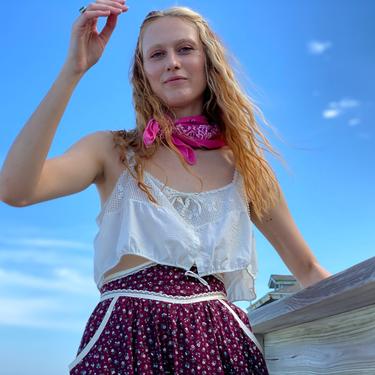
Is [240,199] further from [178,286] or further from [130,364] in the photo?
[130,364]

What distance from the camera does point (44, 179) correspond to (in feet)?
3.81

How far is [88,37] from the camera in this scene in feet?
3.93

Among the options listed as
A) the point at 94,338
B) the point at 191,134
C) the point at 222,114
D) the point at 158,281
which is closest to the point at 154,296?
the point at 158,281

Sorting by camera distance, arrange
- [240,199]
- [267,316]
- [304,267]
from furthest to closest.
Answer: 1. [267,316]
2. [304,267]
3. [240,199]

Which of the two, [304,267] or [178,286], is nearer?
[178,286]

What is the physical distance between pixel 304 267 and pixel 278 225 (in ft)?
0.48

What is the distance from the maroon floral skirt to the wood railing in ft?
0.74

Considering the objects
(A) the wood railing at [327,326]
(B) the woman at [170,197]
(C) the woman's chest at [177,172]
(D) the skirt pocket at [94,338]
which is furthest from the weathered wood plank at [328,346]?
(D) the skirt pocket at [94,338]

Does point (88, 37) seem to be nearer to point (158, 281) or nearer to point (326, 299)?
point (158, 281)

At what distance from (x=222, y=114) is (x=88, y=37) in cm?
53

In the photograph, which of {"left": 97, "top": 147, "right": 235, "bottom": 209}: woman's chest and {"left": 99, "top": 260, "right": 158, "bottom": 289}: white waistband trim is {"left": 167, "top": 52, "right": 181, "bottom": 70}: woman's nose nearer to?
{"left": 97, "top": 147, "right": 235, "bottom": 209}: woman's chest

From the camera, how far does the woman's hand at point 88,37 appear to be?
117cm

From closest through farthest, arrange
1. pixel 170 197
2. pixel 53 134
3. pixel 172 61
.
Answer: pixel 53 134 → pixel 170 197 → pixel 172 61

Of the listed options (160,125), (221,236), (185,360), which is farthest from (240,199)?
(185,360)
